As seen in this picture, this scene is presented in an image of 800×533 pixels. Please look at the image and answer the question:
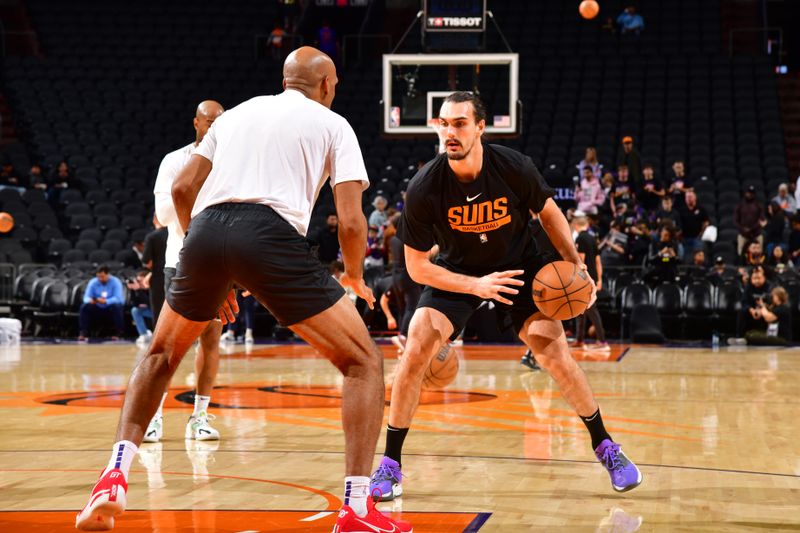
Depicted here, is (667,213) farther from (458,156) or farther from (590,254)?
(458,156)

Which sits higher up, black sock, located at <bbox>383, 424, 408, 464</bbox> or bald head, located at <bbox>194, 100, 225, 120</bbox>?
bald head, located at <bbox>194, 100, 225, 120</bbox>

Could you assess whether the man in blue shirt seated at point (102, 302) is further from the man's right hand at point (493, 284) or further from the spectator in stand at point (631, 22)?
the spectator in stand at point (631, 22)

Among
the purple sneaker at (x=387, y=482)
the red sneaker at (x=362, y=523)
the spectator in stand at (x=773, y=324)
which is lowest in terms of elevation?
the spectator in stand at (x=773, y=324)

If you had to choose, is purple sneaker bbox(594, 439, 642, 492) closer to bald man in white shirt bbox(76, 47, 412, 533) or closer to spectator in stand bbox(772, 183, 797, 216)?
bald man in white shirt bbox(76, 47, 412, 533)

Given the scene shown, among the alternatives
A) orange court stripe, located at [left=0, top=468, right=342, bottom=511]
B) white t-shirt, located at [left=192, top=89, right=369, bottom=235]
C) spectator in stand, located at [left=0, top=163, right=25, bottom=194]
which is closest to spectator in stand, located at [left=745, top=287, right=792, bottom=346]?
orange court stripe, located at [left=0, top=468, right=342, bottom=511]

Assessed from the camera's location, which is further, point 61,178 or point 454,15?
point 61,178

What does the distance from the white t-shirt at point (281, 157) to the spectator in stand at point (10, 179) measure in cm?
1765

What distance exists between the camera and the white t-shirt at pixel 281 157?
12.4 feet

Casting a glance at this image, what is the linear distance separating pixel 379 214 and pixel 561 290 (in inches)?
494

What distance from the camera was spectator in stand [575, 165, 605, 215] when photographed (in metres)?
17.1

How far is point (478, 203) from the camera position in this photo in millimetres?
4902

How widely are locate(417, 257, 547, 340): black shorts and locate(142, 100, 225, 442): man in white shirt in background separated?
5.63 ft

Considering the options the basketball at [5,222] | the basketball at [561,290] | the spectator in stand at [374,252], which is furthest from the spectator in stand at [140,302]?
the basketball at [561,290]

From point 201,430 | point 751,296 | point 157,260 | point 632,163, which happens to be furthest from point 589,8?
point 201,430
